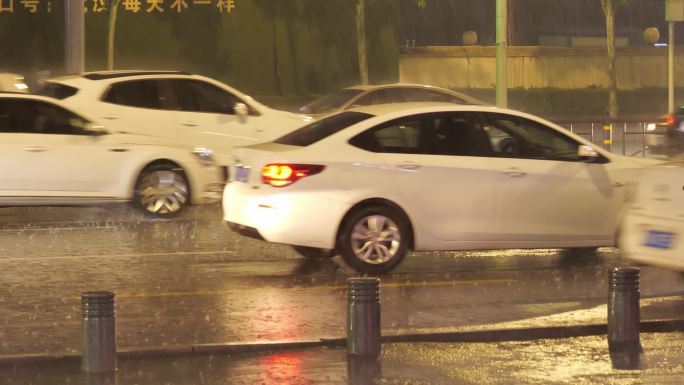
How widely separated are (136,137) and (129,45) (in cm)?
1983

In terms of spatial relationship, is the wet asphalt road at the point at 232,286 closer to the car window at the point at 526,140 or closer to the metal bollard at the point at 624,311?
the metal bollard at the point at 624,311

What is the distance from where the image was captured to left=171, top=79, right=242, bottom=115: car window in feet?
61.8

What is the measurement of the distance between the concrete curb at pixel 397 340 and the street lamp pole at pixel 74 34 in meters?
14.3

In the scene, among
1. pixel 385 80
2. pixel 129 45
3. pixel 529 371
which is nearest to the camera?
pixel 529 371

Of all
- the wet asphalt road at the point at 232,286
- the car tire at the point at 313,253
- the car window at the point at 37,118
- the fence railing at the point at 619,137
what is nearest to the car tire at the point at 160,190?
the wet asphalt road at the point at 232,286

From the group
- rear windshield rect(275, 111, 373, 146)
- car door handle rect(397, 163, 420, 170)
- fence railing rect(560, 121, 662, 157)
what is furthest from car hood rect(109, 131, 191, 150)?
fence railing rect(560, 121, 662, 157)

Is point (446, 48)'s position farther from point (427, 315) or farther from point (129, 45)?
point (427, 315)

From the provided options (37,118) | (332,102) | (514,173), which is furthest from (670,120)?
(514,173)

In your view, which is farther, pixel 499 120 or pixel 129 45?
pixel 129 45

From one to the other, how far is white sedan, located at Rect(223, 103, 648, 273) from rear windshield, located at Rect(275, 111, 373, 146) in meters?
0.02

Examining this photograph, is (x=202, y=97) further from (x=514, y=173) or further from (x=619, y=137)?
(x=619, y=137)

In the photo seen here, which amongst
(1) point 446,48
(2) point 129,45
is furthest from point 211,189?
(1) point 446,48

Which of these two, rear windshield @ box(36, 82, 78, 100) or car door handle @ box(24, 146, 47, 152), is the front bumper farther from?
rear windshield @ box(36, 82, 78, 100)

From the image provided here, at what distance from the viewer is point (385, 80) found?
3941 cm
